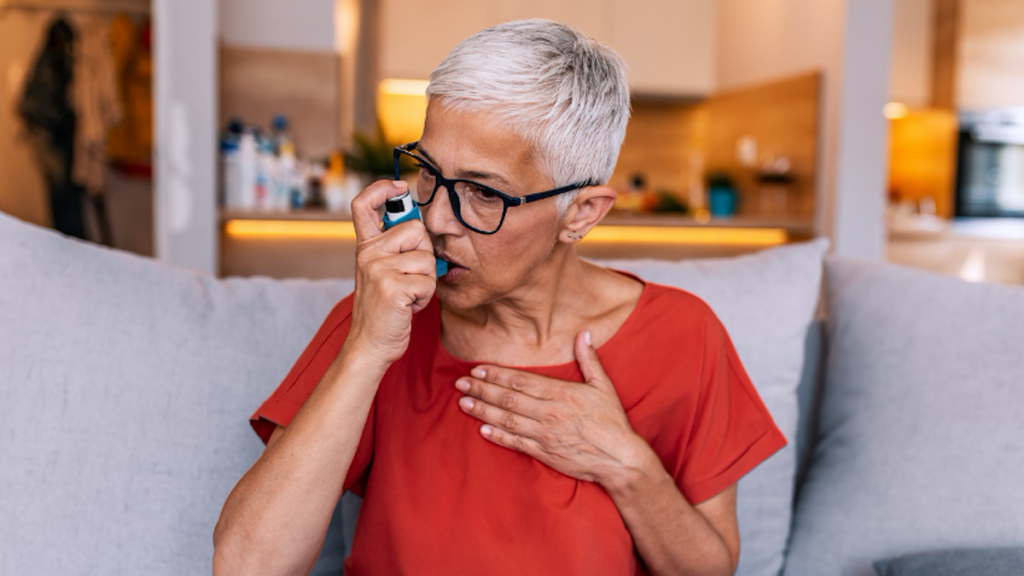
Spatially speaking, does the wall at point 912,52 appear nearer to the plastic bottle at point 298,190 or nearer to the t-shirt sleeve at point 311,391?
the plastic bottle at point 298,190

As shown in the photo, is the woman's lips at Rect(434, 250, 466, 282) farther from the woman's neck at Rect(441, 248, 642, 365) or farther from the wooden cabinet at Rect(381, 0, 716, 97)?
the wooden cabinet at Rect(381, 0, 716, 97)

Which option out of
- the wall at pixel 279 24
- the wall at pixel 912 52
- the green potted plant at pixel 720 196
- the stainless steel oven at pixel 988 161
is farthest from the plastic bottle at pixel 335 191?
the stainless steel oven at pixel 988 161

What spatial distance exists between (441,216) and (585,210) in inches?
7.5

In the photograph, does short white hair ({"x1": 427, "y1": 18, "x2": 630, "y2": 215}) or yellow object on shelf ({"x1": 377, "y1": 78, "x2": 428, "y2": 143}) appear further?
yellow object on shelf ({"x1": 377, "y1": 78, "x2": 428, "y2": 143})

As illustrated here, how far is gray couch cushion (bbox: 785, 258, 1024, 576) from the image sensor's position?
1.23 metres

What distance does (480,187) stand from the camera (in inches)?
37.8

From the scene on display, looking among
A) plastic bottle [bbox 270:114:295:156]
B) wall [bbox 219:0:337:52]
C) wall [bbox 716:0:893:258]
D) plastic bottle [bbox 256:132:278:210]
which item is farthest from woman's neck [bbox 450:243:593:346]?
wall [bbox 219:0:337:52]

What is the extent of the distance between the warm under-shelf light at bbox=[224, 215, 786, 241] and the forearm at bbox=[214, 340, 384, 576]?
2.49 meters

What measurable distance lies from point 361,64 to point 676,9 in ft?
5.34

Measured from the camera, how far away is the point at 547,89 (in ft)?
3.13

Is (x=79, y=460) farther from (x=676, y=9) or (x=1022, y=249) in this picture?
(x=1022, y=249)

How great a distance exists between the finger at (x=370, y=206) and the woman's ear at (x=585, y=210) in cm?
21

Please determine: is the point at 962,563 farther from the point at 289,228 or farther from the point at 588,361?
the point at 289,228

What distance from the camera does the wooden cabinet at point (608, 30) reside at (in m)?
4.18
